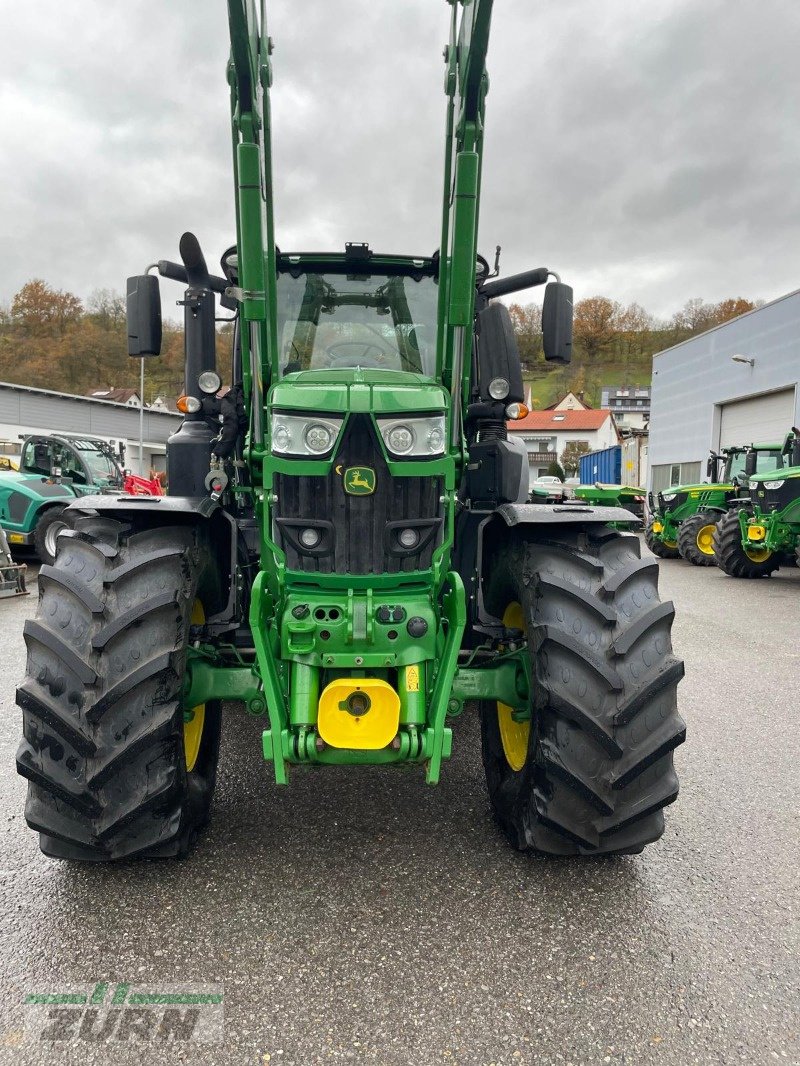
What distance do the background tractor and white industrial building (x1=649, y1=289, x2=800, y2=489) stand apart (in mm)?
18055

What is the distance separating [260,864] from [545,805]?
1046mm

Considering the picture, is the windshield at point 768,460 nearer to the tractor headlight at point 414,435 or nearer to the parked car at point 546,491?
the parked car at point 546,491

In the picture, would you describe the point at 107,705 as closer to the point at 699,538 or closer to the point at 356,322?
the point at 356,322

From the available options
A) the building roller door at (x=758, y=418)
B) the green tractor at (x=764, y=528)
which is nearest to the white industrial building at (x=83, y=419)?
the building roller door at (x=758, y=418)

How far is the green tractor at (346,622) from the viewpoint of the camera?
2375mm

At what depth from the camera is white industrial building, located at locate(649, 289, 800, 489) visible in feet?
72.2

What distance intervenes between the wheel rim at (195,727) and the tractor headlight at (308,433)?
84 centimetres

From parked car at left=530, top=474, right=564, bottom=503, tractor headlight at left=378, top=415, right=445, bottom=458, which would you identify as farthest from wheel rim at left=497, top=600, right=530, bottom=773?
parked car at left=530, top=474, right=564, bottom=503

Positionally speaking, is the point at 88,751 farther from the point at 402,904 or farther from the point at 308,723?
the point at 402,904

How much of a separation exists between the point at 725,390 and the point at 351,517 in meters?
25.8

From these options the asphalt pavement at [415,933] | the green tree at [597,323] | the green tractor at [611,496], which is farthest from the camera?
the green tree at [597,323]

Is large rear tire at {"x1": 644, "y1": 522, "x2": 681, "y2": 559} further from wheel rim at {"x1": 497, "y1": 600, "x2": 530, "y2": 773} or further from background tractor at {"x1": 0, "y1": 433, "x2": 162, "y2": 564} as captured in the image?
wheel rim at {"x1": 497, "y1": 600, "x2": 530, "y2": 773}

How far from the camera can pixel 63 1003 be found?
2008 millimetres

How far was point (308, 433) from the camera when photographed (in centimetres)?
252
